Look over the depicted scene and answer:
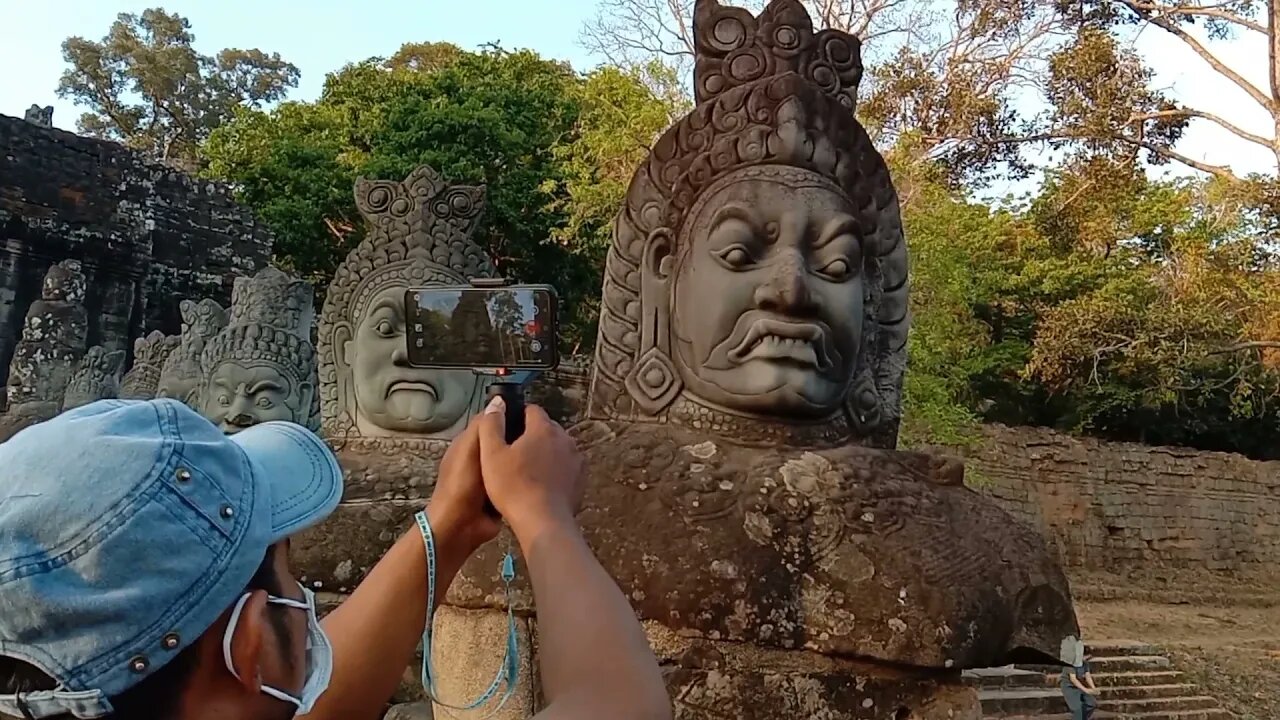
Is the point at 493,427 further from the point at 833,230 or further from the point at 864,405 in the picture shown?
the point at 864,405

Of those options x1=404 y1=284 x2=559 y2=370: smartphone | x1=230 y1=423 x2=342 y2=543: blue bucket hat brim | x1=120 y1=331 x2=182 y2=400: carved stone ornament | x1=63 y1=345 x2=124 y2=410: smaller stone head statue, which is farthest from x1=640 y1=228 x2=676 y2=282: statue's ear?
x1=63 y1=345 x2=124 y2=410: smaller stone head statue

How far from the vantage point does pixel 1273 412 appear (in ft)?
58.6

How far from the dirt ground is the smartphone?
934cm

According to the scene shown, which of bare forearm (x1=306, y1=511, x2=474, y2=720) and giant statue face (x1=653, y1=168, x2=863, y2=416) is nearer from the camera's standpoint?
bare forearm (x1=306, y1=511, x2=474, y2=720)

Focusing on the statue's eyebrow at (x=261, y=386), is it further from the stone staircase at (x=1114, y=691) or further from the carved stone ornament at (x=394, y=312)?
the stone staircase at (x=1114, y=691)

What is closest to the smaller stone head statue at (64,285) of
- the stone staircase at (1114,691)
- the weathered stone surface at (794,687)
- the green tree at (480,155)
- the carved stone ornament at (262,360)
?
the green tree at (480,155)

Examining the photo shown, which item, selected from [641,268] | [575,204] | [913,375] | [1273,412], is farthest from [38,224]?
[1273,412]

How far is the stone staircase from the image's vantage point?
303 inches

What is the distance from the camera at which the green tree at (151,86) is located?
98.5ft

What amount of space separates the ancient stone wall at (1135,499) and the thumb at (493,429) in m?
13.1

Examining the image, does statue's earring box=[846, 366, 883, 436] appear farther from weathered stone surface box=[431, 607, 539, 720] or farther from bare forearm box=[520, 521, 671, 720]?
bare forearm box=[520, 521, 671, 720]

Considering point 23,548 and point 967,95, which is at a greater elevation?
point 967,95

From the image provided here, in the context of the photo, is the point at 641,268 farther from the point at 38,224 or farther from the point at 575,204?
the point at 38,224

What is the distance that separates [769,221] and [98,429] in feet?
5.92
